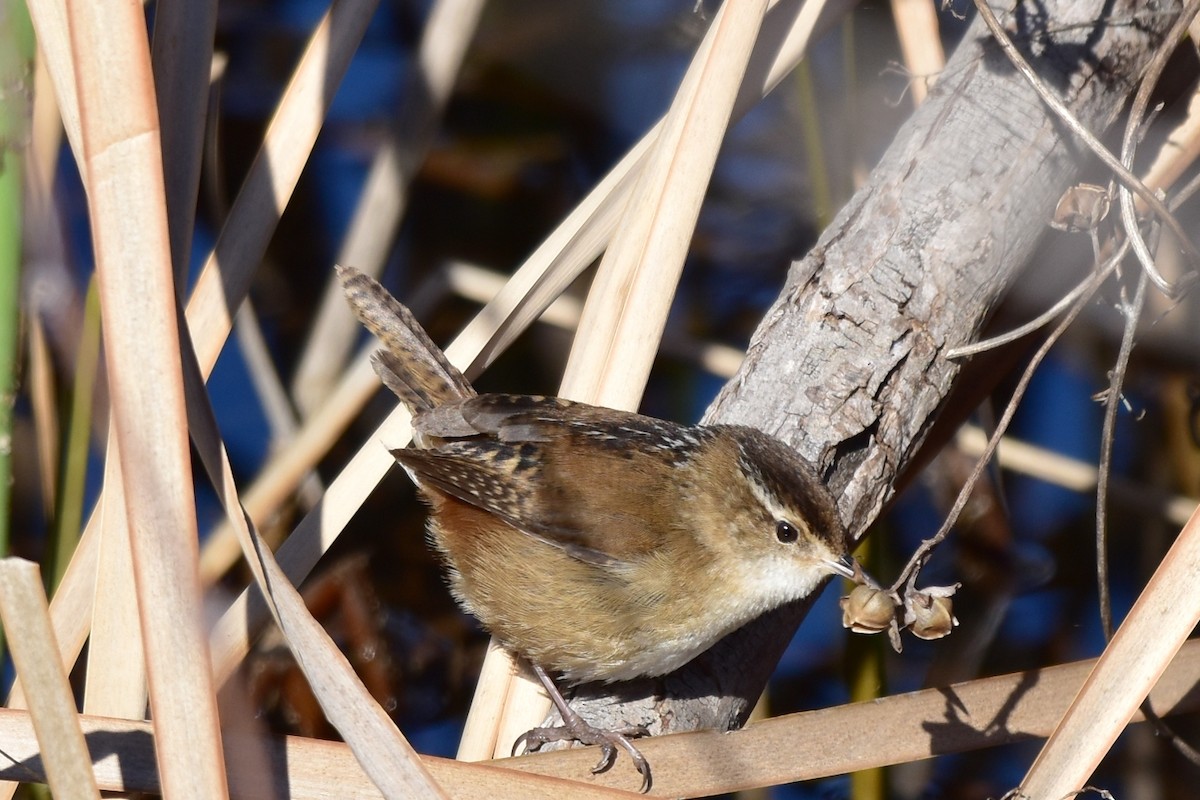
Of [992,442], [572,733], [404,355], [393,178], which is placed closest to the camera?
[992,442]

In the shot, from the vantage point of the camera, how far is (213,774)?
4.69 feet

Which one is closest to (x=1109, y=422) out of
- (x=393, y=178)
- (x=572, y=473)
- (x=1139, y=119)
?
(x=1139, y=119)

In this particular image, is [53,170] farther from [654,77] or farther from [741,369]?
[654,77]

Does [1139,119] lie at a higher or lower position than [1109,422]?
higher

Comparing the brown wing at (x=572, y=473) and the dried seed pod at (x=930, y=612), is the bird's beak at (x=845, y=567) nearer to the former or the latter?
the dried seed pod at (x=930, y=612)

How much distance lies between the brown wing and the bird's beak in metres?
0.37

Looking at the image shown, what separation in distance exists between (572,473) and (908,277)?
2.62ft

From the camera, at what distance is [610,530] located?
230cm

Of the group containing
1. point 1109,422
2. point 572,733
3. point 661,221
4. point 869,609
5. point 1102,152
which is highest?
point 1102,152

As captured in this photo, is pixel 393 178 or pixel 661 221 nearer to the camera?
pixel 661 221

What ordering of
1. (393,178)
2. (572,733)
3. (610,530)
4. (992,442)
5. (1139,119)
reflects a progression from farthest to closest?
(393,178) < (610,530) < (572,733) < (1139,119) < (992,442)

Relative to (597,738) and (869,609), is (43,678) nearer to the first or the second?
(597,738)

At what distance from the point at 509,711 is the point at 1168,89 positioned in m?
2.06

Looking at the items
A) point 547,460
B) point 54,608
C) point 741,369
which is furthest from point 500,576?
point 54,608
